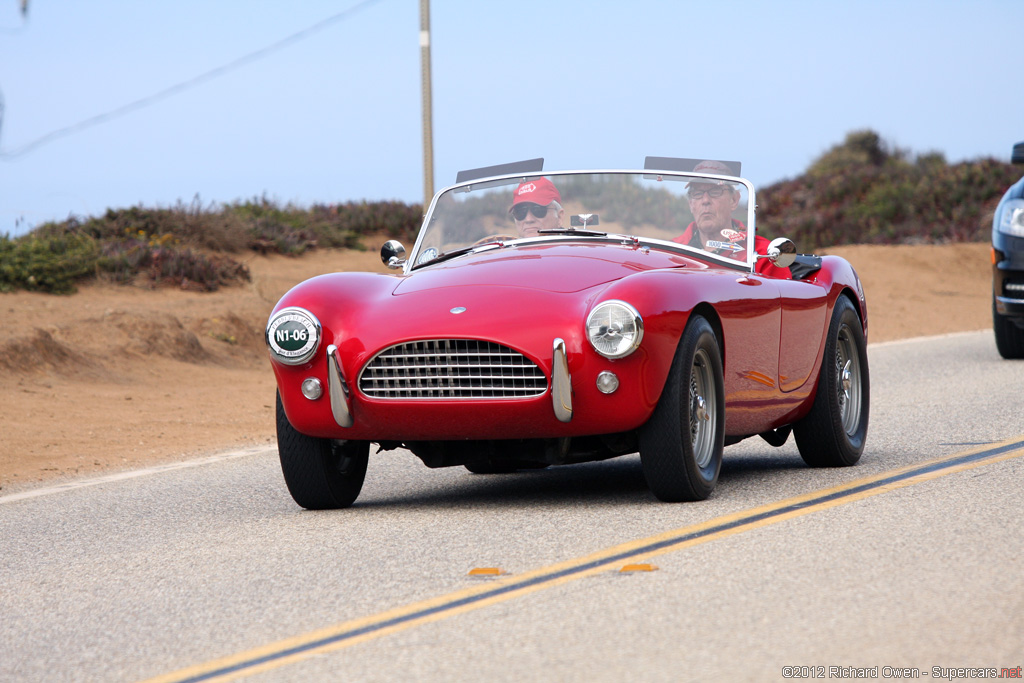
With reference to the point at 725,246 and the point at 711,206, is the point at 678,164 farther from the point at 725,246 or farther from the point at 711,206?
the point at 725,246

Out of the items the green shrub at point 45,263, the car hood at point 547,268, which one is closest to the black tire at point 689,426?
the car hood at point 547,268

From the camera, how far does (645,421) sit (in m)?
5.41

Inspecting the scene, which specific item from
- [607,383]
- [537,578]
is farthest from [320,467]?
[537,578]

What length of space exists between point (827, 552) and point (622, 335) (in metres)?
1.17

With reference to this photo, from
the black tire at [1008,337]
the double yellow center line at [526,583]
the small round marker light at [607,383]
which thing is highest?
the small round marker light at [607,383]

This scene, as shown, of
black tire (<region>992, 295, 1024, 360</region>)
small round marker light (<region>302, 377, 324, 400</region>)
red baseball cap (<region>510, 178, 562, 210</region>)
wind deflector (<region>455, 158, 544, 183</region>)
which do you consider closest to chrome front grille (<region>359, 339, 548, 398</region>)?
small round marker light (<region>302, 377, 324, 400</region>)

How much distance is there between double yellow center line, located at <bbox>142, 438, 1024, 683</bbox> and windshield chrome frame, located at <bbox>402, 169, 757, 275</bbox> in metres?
1.28

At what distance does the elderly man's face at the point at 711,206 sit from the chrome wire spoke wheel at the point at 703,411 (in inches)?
50.5

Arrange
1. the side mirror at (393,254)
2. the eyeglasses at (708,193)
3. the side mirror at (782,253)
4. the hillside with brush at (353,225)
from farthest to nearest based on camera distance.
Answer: the hillside with brush at (353,225), the side mirror at (393,254), the eyeglasses at (708,193), the side mirror at (782,253)

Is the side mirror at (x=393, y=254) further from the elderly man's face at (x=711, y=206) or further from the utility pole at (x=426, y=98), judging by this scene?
the utility pole at (x=426, y=98)

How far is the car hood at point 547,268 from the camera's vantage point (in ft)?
18.6

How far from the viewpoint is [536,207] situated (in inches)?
→ 282

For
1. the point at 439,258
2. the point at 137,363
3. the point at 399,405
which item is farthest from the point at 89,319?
the point at 399,405

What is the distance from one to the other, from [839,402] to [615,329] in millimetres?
2050
